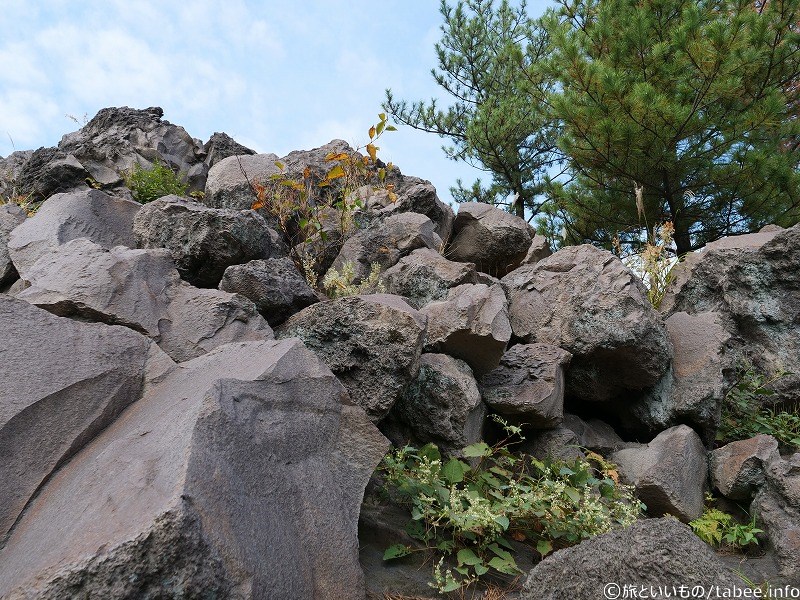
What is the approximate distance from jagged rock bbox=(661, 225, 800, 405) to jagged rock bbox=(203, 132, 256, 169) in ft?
19.0

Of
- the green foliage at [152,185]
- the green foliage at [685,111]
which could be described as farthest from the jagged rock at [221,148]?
the green foliage at [685,111]

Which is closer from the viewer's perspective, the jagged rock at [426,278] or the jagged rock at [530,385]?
the jagged rock at [530,385]

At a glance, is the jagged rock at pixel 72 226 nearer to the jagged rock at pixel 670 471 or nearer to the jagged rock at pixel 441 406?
A: the jagged rock at pixel 441 406

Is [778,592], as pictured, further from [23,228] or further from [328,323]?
[23,228]

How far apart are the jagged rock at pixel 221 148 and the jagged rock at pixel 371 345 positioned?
5.45 m

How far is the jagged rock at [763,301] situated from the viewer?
531cm

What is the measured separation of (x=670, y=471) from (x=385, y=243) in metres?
2.86

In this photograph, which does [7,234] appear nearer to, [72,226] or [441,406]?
[72,226]

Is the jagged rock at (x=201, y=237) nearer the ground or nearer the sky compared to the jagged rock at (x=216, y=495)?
nearer the sky

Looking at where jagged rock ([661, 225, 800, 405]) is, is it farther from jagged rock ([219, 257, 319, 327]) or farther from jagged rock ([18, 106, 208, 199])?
jagged rock ([18, 106, 208, 199])

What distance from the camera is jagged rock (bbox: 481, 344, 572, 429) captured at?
3.97 m

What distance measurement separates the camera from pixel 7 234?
15.4 feet

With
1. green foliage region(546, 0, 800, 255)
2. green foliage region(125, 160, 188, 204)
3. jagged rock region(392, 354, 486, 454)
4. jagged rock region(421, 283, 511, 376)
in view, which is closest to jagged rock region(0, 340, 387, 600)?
jagged rock region(392, 354, 486, 454)

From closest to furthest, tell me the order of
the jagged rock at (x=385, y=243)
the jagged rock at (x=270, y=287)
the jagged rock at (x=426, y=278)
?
the jagged rock at (x=270, y=287) < the jagged rock at (x=426, y=278) < the jagged rock at (x=385, y=243)
